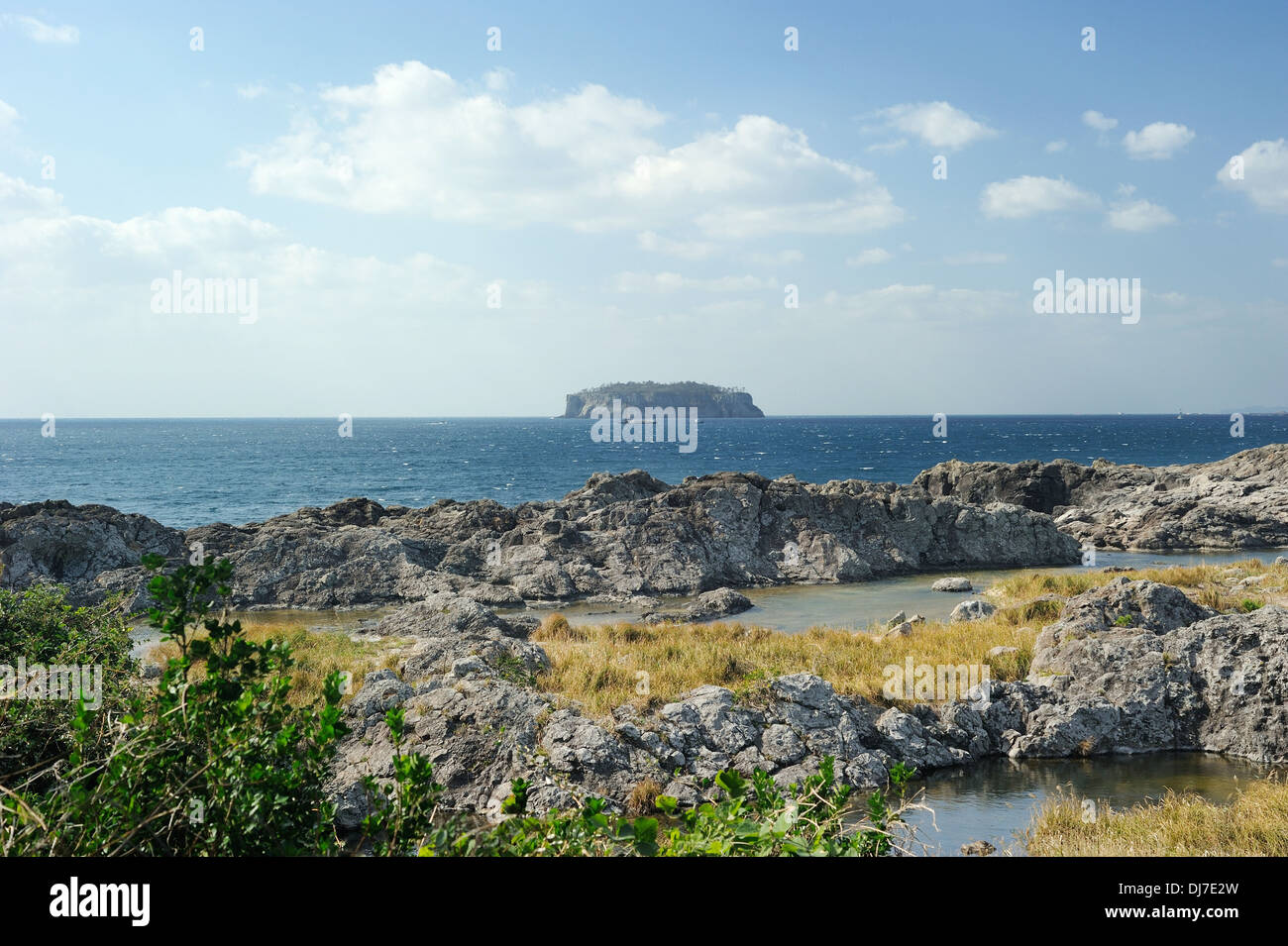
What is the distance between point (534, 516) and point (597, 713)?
2173cm

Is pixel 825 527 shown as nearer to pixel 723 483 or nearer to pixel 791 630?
pixel 723 483

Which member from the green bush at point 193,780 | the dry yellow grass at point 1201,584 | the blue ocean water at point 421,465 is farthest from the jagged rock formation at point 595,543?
the blue ocean water at point 421,465

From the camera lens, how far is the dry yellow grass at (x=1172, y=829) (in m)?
7.47

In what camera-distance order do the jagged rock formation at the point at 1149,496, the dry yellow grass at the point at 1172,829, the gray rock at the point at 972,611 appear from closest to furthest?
1. the dry yellow grass at the point at 1172,829
2. the gray rock at the point at 972,611
3. the jagged rock formation at the point at 1149,496

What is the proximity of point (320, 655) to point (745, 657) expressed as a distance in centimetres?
906

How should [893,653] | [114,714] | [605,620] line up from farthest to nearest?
[605,620], [893,653], [114,714]

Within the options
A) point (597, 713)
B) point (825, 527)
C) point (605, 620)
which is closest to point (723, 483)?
point (825, 527)

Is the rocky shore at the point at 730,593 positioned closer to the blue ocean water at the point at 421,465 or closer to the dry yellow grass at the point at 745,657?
the dry yellow grass at the point at 745,657

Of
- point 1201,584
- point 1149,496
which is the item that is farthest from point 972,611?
point 1149,496

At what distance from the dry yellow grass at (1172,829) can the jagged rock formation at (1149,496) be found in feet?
109

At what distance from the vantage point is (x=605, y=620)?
2430 centimetres

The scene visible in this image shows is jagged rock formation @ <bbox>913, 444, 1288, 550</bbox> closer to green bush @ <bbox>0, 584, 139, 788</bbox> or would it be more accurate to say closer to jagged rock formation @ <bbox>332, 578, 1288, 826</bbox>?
jagged rock formation @ <bbox>332, 578, 1288, 826</bbox>

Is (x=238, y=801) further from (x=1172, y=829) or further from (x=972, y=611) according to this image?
(x=972, y=611)

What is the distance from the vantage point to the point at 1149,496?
146 feet
